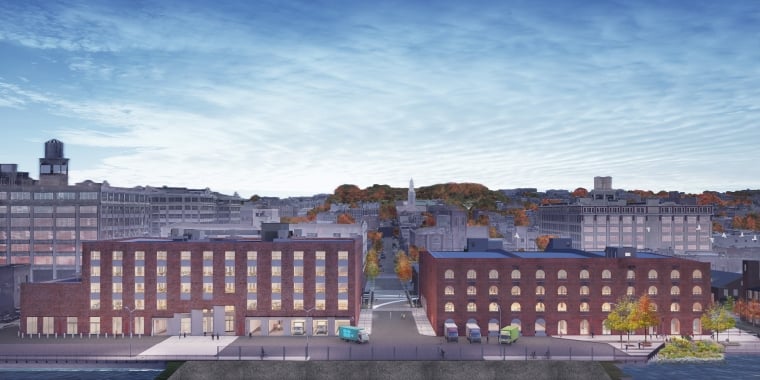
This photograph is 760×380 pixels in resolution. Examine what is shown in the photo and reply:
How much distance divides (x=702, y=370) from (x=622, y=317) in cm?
1537

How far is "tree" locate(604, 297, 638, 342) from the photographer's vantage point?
338 ft

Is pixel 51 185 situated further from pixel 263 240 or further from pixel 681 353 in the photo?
pixel 681 353

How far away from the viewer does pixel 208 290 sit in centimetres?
11088

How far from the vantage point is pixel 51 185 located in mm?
166750

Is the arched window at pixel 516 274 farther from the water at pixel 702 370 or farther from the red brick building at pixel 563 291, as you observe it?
the water at pixel 702 370

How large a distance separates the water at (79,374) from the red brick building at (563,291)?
1915 inches

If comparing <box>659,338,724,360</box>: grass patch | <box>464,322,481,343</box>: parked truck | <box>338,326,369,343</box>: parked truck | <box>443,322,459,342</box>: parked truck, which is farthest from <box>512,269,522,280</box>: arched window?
<box>338,326,369,343</box>: parked truck

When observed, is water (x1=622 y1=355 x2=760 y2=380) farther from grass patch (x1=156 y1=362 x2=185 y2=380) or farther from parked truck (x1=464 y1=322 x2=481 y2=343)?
grass patch (x1=156 y1=362 x2=185 y2=380)

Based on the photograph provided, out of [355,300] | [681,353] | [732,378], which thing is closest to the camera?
[732,378]

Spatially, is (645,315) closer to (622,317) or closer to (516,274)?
(622,317)

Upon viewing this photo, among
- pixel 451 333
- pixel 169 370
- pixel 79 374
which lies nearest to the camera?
pixel 169 370

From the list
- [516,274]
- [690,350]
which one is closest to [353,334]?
[516,274]

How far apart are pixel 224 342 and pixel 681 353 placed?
73.2m

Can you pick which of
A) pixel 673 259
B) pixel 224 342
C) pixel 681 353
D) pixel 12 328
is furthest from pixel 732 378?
pixel 12 328
